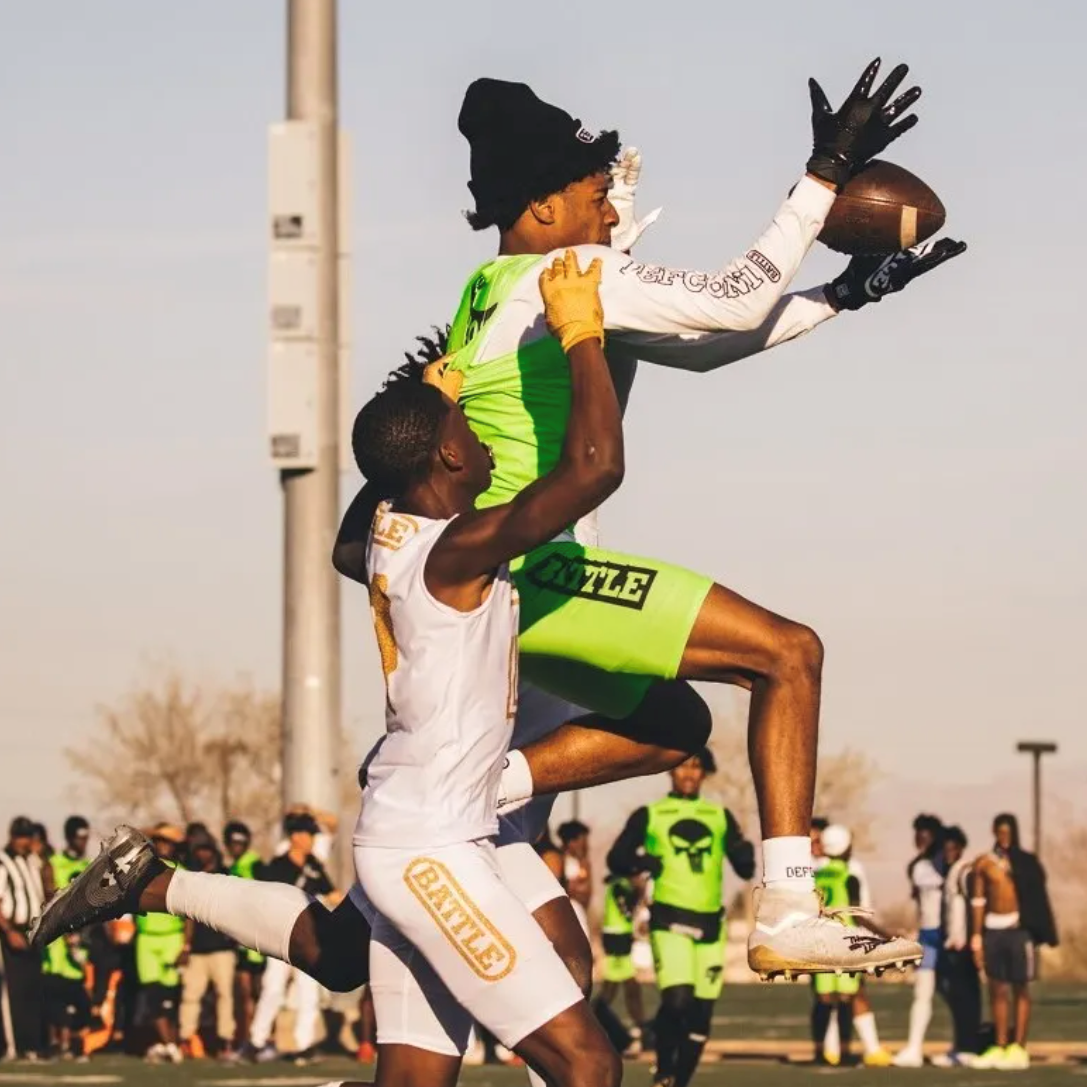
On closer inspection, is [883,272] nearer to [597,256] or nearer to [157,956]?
[597,256]

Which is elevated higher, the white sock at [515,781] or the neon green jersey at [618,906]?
the white sock at [515,781]

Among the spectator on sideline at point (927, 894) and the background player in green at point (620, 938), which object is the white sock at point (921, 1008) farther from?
the background player in green at point (620, 938)

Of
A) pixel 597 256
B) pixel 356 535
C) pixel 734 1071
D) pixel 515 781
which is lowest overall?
pixel 734 1071

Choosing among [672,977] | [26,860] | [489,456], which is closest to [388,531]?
[489,456]

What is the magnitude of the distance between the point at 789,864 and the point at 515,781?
87cm

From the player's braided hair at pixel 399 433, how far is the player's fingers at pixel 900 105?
144cm

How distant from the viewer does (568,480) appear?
741 centimetres

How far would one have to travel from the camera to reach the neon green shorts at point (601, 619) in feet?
26.1

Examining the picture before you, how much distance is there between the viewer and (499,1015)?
764 centimetres

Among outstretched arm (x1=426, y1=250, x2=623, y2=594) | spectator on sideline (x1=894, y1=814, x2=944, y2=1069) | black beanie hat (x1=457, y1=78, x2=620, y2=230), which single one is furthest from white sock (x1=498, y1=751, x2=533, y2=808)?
spectator on sideline (x1=894, y1=814, x2=944, y2=1069)

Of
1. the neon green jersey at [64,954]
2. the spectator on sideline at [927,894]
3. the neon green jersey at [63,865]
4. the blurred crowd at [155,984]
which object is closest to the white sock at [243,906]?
the blurred crowd at [155,984]

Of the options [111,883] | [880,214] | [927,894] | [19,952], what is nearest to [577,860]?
[927,894]

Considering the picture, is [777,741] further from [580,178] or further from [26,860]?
[26,860]

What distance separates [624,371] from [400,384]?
0.86 metres
